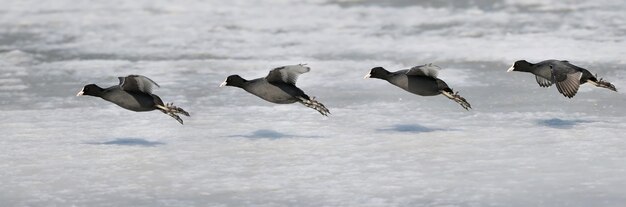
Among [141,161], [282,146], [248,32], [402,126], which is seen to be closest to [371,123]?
[402,126]

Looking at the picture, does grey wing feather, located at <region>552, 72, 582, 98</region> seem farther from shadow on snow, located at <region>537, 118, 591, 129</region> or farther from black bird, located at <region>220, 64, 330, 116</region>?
black bird, located at <region>220, 64, 330, 116</region>

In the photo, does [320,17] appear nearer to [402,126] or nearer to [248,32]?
[248,32]

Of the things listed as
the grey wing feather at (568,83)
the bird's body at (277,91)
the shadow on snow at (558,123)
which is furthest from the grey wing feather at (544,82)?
the bird's body at (277,91)

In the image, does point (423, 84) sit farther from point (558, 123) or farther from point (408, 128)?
point (558, 123)

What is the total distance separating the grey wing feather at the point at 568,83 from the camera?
8.23m

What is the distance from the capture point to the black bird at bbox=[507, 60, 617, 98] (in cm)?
825

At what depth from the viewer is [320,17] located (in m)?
14.5

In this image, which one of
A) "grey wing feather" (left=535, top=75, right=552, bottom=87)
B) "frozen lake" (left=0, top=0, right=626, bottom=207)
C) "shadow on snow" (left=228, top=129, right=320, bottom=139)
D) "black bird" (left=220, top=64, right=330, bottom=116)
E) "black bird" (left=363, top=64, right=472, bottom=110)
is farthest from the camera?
"grey wing feather" (left=535, top=75, right=552, bottom=87)

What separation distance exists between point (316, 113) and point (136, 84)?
1856mm

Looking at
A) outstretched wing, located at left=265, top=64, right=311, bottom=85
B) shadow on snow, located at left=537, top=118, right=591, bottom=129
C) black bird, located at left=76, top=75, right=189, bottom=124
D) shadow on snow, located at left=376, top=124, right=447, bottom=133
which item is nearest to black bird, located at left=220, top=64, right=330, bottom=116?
outstretched wing, located at left=265, top=64, right=311, bottom=85

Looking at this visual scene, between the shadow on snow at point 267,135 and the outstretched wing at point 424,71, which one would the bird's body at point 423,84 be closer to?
the outstretched wing at point 424,71

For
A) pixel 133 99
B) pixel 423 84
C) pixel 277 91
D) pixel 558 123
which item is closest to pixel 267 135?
pixel 277 91

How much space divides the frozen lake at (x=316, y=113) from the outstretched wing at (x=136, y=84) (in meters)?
0.42

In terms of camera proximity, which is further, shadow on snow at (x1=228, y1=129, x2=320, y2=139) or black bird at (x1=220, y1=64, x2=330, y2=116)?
shadow on snow at (x1=228, y1=129, x2=320, y2=139)
